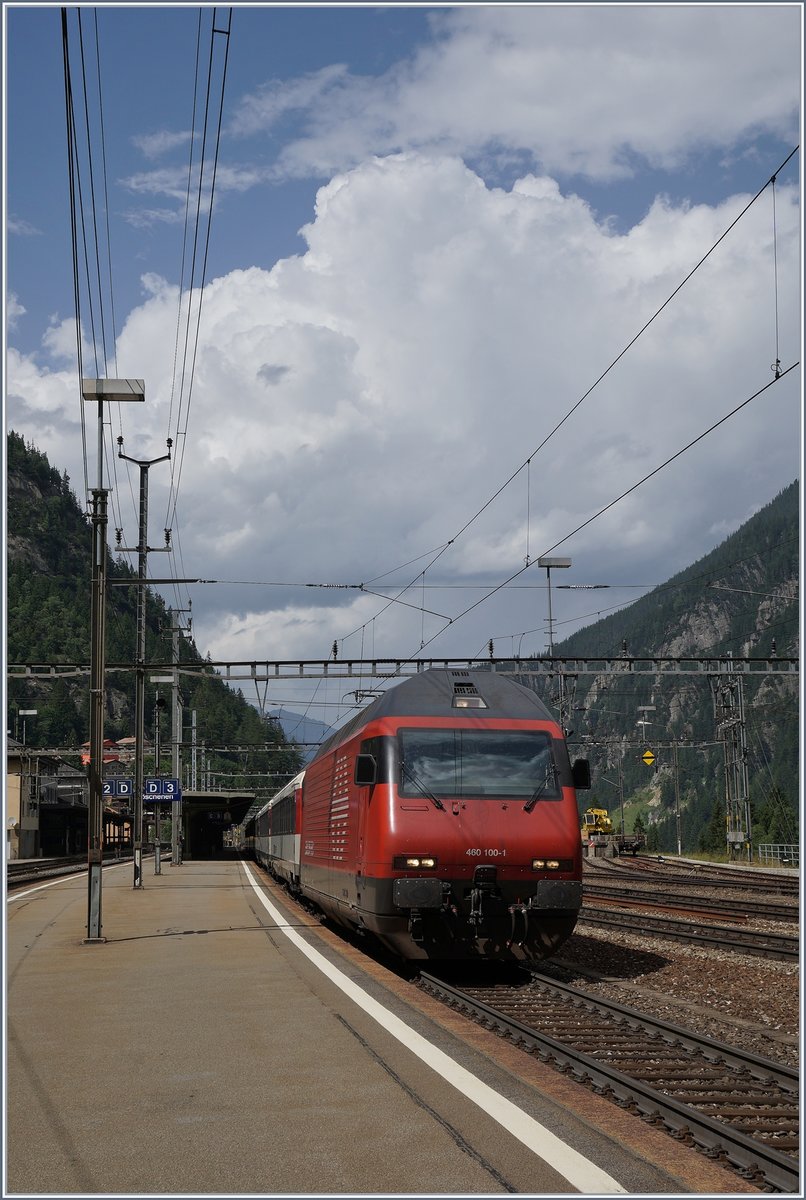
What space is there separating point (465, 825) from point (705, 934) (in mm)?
8518

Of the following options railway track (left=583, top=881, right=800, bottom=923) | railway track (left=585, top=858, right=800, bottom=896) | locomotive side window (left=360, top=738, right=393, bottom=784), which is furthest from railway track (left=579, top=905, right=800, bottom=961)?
railway track (left=585, top=858, right=800, bottom=896)

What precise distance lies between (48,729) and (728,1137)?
494ft

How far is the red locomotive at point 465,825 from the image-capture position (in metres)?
13.2

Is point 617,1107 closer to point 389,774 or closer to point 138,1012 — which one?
point 138,1012

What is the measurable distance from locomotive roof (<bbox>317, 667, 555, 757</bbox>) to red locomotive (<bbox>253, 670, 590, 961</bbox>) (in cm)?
2

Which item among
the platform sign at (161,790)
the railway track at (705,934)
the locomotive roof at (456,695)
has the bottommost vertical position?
the railway track at (705,934)

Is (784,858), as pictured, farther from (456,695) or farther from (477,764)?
(477,764)

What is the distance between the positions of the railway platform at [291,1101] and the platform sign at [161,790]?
29882 millimetres

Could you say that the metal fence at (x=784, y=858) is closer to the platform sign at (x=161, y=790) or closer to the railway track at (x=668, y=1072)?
the platform sign at (x=161, y=790)

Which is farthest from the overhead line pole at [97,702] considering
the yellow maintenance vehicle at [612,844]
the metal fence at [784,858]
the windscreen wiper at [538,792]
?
the yellow maintenance vehicle at [612,844]

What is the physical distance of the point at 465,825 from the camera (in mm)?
13398

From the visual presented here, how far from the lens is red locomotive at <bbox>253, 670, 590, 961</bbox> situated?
1322 cm

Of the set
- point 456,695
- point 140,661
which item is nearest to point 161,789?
point 140,661

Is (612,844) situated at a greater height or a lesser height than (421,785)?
lesser
